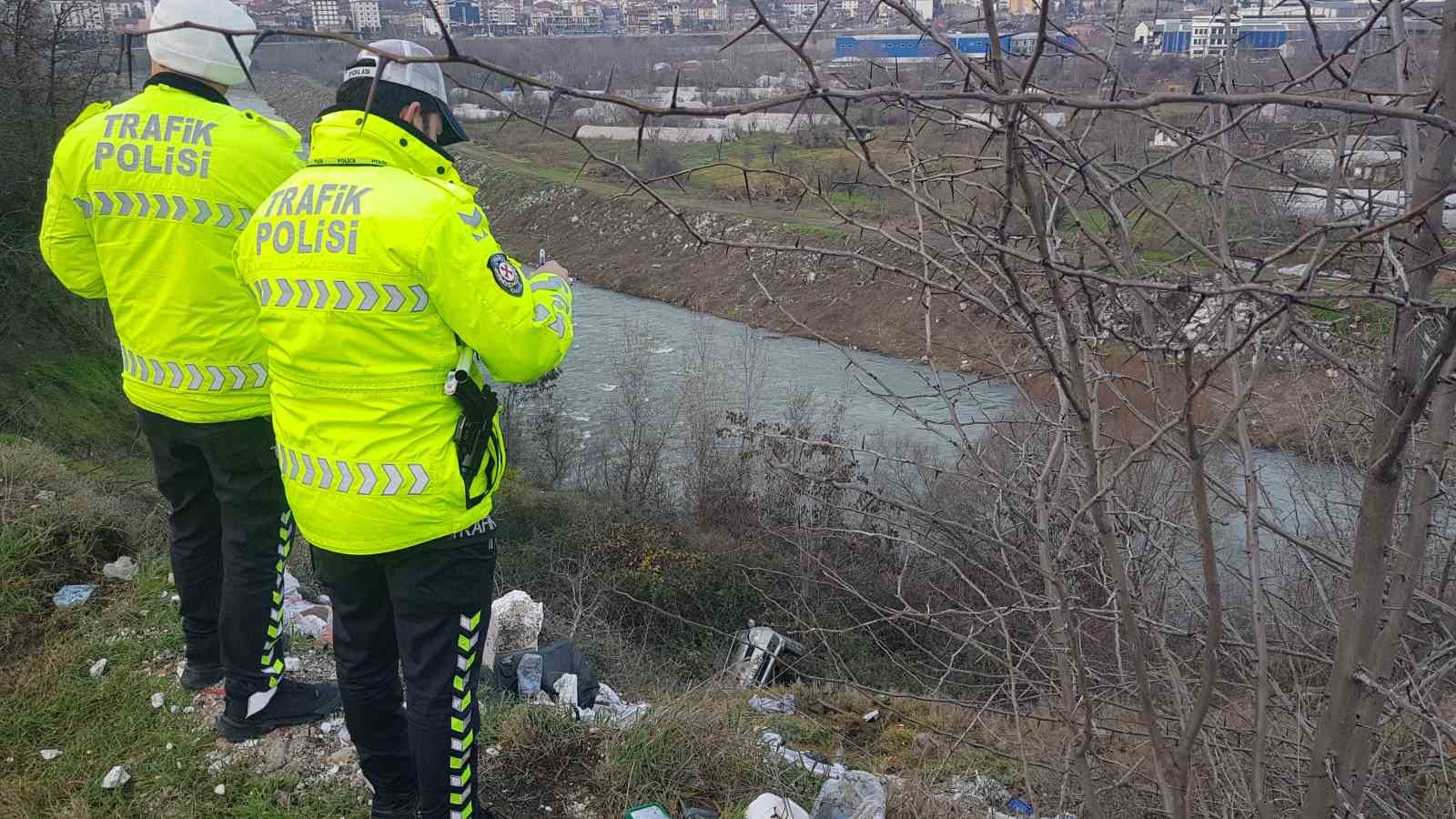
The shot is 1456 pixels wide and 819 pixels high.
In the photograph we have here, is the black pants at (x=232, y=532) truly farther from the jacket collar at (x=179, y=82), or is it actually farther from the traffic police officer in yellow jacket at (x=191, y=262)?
the jacket collar at (x=179, y=82)

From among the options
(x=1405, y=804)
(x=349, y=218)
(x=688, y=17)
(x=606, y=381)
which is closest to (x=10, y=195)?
(x=606, y=381)

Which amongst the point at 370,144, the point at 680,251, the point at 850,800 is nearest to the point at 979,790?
the point at 850,800

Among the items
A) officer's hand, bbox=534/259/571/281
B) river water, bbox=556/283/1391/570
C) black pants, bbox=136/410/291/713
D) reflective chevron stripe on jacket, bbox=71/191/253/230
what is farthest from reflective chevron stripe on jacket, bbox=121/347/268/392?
river water, bbox=556/283/1391/570

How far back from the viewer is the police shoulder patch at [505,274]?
2156 mm

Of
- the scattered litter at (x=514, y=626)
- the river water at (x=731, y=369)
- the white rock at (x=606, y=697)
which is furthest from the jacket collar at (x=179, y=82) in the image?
the river water at (x=731, y=369)

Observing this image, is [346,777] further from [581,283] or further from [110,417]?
[581,283]

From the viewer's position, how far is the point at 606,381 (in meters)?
19.1

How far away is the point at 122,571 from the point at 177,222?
2.05 meters

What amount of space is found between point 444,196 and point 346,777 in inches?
70.0

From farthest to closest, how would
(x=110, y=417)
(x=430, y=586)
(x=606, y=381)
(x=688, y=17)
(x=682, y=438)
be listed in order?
(x=606, y=381) → (x=682, y=438) → (x=110, y=417) → (x=688, y=17) → (x=430, y=586)

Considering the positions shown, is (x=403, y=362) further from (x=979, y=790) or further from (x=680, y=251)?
(x=680, y=251)

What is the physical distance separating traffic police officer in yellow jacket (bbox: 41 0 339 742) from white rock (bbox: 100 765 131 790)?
42cm

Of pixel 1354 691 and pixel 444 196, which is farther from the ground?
pixel 444 196

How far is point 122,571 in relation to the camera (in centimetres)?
413
